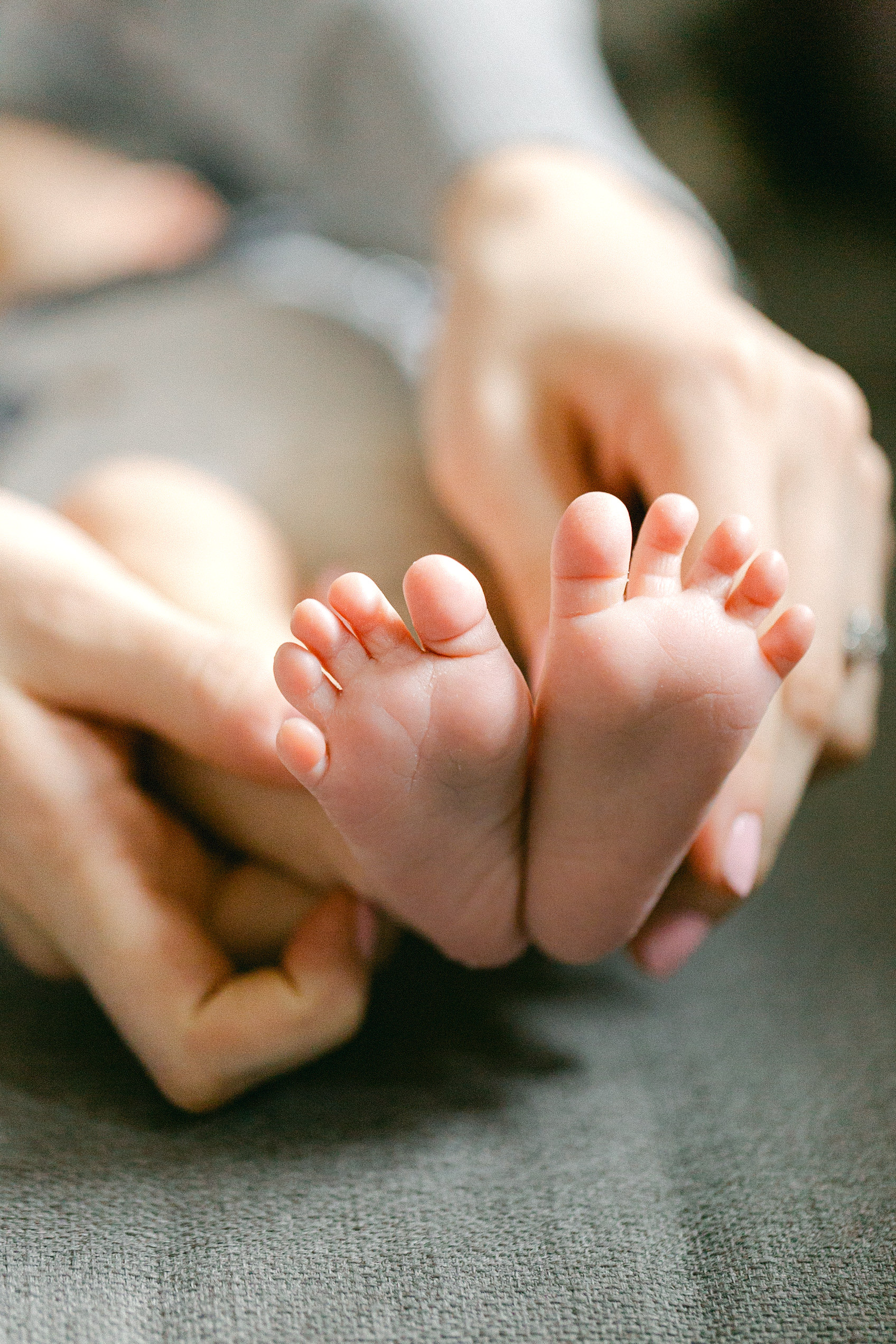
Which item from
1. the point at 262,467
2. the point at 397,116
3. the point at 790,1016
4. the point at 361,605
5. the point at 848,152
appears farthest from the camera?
the point at 848,152

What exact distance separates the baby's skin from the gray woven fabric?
99mm

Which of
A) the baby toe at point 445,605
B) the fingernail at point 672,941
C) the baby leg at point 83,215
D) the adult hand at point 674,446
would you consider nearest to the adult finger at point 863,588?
the adult hand at point 674,446

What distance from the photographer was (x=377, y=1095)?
36cm

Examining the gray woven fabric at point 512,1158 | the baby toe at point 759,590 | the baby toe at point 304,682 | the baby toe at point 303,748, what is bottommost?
the gray woven fabric at point 512,1158

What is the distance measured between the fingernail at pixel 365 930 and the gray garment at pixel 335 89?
492 millimetres

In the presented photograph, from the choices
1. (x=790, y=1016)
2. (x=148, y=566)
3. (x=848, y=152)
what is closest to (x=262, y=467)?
(x=148, y=566)

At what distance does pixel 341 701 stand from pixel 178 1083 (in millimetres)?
154

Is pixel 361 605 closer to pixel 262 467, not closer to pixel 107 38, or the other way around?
pixel 262 467

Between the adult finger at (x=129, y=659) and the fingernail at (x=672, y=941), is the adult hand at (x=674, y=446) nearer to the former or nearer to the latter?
the fingernail at (x=672, y=941)

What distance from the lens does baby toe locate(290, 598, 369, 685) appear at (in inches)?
11.2

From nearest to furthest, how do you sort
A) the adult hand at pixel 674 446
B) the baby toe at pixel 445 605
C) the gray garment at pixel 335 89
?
1. the baby toe at pixel 445 605
2. the adult hand at pixel 674 446
3. the gray garment at pixel 335 89

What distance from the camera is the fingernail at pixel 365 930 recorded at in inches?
15.1

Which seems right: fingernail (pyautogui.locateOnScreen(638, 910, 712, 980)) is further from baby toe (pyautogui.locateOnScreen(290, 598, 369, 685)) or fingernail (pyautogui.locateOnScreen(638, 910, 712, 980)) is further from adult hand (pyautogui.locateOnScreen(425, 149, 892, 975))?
baby toe (pyautogui.locateOnScreen(290, 598, 369, 685))

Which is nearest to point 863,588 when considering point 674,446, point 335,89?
point 674,446
